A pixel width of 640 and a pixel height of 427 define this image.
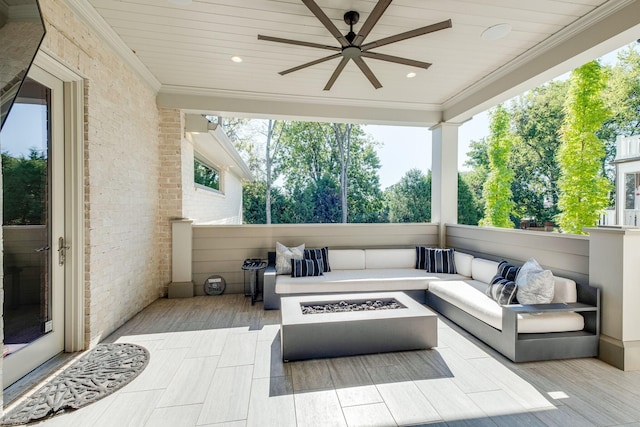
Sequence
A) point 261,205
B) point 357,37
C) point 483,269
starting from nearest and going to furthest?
point 357,37
point 483,269
point 261,205

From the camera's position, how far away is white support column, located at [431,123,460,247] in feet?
18.0

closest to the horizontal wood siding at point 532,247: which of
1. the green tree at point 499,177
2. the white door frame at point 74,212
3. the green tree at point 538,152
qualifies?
the white door frame at point 74,212

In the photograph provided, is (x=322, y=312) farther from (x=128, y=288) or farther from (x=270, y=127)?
(x=270, y=127)

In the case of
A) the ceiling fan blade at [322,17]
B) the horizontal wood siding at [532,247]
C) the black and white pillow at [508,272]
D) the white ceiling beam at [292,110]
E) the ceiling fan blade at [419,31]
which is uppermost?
the white ceiling beam at [292,110]

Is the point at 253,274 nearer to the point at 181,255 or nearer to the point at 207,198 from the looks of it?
the point at 181,255

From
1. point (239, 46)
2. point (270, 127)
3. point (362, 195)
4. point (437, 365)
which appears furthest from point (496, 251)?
point (270, 127)

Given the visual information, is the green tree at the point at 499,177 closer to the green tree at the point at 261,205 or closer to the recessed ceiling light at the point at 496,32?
the recessed ceiling light at the point at 496,32

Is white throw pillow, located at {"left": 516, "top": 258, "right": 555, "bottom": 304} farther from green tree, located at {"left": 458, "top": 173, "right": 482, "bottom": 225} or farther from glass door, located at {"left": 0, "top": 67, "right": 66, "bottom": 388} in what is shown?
→ green tree, located at {"left": 458, "top": 173, "right": 482, "bottom": 225}

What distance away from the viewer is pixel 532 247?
3773mm

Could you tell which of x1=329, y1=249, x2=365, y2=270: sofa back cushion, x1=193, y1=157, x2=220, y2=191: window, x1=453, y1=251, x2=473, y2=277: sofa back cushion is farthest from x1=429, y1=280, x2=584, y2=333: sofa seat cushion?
x1=193, y1=157, x2=220, y2=191: window

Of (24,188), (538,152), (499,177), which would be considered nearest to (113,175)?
(24,188)

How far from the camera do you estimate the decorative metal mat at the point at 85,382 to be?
207 cm

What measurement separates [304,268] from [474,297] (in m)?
2.19

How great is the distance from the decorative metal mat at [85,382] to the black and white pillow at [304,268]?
2.03 meters
